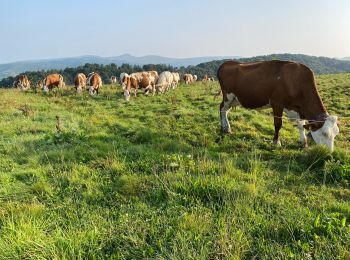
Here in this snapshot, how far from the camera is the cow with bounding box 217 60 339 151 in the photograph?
8359mm

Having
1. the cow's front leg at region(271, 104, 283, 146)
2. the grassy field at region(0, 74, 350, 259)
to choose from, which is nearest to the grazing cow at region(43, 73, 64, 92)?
the grassy field at region(0, 74, 350, 259)

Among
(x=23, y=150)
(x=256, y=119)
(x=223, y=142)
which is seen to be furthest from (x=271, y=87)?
(x=23, y=150)

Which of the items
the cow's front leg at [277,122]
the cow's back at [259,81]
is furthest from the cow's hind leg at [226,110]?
the cow's front leg at [277,122]

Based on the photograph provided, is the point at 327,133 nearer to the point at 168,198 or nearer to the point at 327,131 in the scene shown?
the point at 327,131

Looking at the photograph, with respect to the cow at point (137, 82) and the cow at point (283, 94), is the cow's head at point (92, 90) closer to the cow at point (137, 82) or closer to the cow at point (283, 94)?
the cow at point (137, 82)

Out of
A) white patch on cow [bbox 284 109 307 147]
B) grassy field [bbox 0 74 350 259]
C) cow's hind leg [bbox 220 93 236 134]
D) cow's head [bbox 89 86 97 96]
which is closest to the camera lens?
grassy field [bbox 0 74 350 259]

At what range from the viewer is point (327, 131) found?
803 cm

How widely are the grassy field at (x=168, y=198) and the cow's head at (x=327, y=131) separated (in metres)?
0.44

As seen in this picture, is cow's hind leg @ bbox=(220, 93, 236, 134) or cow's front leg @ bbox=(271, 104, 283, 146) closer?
cow's front leg @ bbox=(271, 104, 283, 146)

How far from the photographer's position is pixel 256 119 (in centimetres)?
1248

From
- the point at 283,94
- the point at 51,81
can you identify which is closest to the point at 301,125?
the point at 283,94

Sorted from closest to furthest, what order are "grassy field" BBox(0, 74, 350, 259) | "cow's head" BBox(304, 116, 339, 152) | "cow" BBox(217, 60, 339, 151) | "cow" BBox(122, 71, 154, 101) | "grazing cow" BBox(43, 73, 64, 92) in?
"grassy field" BBox(0, 74, 350, 259) < "cow's head" BBox(304, 116, 339, 152) < "cow" BBox(217, 60, 339, 151) < "cow" BBox(122, 71, 154, 101) < "grazing cow" BBox(43, 73, 64, 92)

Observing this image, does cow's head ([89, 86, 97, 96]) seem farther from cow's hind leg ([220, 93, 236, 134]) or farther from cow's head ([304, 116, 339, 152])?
cow's head ([304, 116, 339, 152])

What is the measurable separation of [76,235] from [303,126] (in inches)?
250
